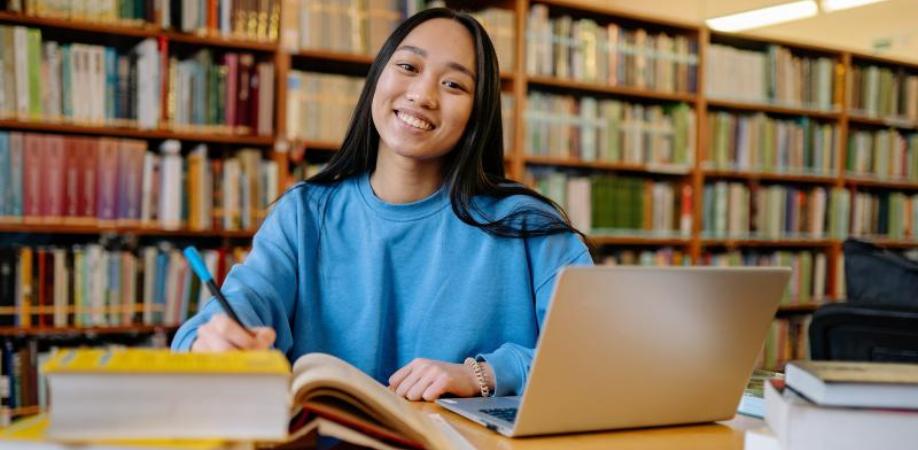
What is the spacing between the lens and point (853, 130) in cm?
516

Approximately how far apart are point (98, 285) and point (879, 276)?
2.43 m

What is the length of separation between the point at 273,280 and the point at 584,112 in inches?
115

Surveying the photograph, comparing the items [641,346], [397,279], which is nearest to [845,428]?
[641,346]

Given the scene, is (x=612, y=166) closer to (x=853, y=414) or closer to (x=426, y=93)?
(x=426, y=93)

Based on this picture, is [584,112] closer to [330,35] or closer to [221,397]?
[330,35]

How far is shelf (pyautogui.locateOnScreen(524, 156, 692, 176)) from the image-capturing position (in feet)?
13.2

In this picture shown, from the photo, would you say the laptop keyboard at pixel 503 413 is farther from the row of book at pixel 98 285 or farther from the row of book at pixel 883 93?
the row of book at pixel 883 93

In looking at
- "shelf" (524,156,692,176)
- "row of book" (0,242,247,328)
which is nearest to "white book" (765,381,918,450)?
"row of book" (0,242,247,328)

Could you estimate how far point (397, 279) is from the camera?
1492 mm

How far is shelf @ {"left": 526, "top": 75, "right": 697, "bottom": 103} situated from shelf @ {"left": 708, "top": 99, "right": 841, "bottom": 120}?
21 cm

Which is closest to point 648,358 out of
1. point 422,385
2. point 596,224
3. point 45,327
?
point 422,385

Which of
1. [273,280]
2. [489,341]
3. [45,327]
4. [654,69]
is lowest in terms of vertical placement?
[45,327]

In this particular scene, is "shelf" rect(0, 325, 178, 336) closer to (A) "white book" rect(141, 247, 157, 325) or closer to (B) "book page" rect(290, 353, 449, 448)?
(A) "white book" rect(141, 247, 157, 325)

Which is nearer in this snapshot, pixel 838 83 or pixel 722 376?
pixel 722 376
